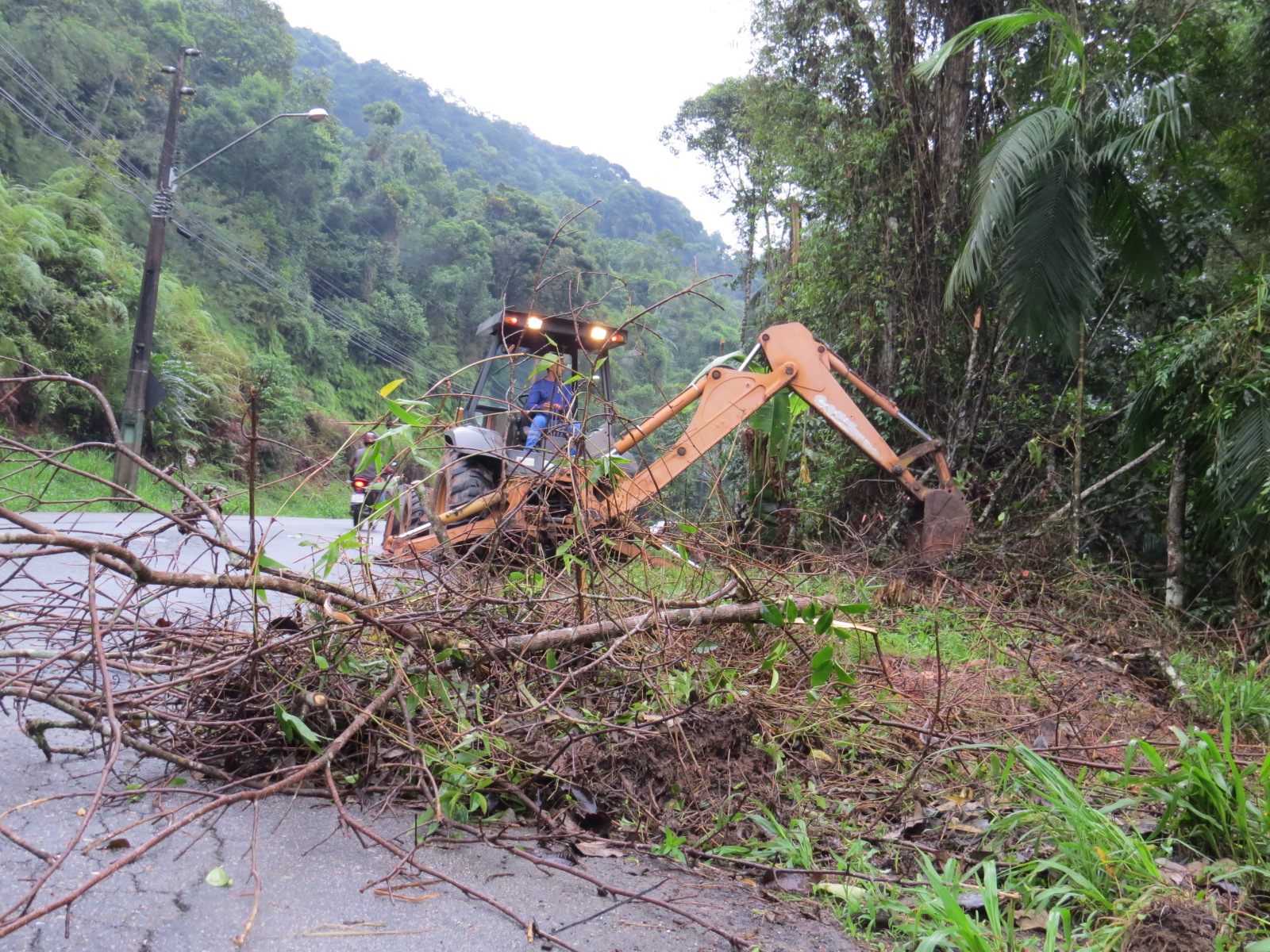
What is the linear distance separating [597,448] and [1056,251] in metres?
5.64

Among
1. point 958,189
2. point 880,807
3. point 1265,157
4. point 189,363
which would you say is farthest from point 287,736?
point 189,363

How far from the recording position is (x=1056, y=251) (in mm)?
7633

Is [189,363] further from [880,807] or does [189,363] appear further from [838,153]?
[880,807]

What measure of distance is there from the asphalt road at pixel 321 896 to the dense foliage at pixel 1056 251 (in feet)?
16.4

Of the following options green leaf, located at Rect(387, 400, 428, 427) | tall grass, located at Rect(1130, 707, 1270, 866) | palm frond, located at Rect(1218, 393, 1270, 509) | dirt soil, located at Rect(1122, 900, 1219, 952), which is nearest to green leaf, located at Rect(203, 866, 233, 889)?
green leaf, located at Rect(387, 400, 428, 427)

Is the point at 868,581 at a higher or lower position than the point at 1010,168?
lower

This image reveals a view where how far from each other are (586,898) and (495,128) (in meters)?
90.5

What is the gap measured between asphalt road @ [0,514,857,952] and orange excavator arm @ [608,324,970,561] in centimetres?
349

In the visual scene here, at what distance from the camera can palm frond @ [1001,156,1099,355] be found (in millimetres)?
7625

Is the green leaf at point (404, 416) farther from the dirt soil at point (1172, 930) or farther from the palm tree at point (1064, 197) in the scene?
the palm tree at point (1064, 197)

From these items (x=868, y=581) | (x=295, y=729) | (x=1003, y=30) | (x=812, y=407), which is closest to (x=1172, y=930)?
(x=295, y=729)

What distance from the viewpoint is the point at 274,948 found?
1.79m

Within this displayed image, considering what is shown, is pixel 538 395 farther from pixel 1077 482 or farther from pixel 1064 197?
pixel 1064 197

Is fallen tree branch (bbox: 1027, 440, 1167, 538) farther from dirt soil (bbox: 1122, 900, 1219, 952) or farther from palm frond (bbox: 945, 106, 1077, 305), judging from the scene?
dirt soil (bbox: 1122, 900, 1219, 952)
